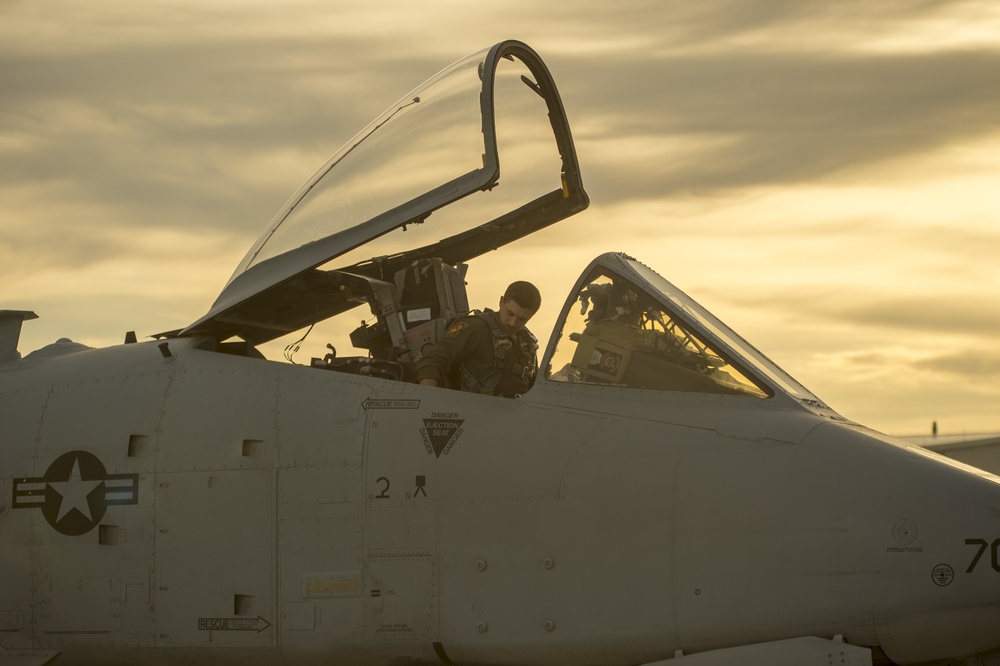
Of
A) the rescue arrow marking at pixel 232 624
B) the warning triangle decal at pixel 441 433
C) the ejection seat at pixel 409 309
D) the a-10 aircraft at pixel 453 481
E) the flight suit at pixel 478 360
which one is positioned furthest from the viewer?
the ejection seat at pixel 409 309

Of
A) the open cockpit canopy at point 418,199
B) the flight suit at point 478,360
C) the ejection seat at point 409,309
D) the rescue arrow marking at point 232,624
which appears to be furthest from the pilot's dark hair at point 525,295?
the rescue arrow marking at point 232,624

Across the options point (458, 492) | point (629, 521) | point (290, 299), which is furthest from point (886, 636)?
point (290, 299)

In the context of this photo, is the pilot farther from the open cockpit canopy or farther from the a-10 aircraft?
the open cockpit canopy

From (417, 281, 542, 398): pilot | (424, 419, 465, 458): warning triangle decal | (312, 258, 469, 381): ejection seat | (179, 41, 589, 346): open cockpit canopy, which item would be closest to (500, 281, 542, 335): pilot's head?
(417, 281, 542, 398): pilot

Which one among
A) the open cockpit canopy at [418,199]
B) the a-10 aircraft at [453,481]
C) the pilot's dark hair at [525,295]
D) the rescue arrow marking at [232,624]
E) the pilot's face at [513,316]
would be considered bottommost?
the rescue arrow marking at [232,624]

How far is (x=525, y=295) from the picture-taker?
9789 mm

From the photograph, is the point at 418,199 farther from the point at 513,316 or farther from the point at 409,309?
the point at 513,316

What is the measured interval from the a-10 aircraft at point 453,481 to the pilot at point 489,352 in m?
0.41

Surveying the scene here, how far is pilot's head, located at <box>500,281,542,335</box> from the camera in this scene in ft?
32.1

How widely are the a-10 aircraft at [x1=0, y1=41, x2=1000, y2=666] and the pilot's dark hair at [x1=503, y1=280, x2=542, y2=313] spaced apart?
69 centimetres

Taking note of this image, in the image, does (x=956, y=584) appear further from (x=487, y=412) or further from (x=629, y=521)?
(x=487, y=412)

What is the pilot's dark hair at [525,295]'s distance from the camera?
385 inches

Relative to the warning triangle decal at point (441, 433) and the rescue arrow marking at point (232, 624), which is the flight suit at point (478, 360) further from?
the rescue arrow marking at point (232, 624)

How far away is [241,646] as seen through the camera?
9.24 m
